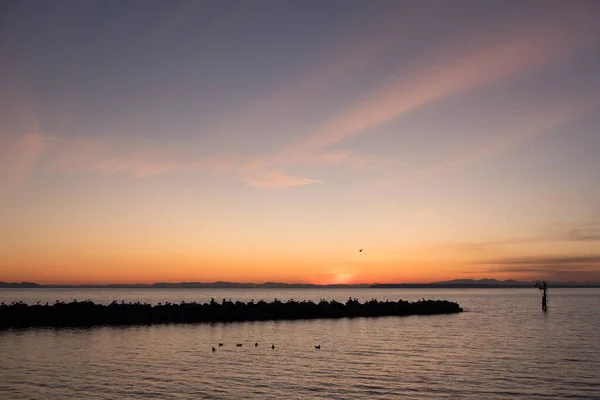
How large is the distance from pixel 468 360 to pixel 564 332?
3087 cm

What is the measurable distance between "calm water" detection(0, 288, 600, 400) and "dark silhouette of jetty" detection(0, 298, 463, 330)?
285 inches

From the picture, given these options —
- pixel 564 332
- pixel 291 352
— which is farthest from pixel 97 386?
pixel 564 332

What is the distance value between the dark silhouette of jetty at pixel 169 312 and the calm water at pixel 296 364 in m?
7.25

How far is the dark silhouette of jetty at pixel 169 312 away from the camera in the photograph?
65.0 metres

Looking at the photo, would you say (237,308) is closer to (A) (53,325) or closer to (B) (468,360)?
(A) (53,325)

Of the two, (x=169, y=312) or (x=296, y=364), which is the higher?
(x=169, y=312)

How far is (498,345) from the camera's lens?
170 feet

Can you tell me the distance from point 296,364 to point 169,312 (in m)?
38.7

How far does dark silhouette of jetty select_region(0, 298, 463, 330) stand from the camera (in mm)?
65000

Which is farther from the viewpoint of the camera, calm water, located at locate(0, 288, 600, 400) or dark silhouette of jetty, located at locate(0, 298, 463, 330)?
dark silhouette of jetty, located at locate(0, 298, 463, 330)

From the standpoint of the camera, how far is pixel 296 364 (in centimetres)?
4006

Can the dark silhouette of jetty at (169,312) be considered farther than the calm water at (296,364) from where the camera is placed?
Yes

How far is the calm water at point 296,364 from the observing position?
99.6ft

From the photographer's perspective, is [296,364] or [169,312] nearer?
[296,364]
